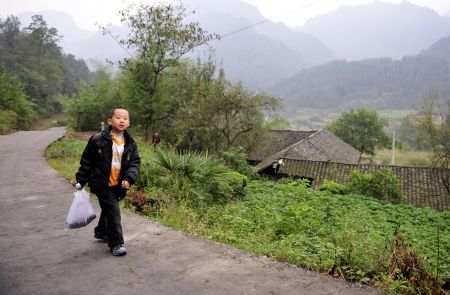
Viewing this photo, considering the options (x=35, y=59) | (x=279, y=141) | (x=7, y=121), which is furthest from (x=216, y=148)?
(x=35, y=59)

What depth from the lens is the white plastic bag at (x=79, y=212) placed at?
405 cm

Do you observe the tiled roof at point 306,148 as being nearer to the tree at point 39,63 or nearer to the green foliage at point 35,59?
the green foliage at point 35,59

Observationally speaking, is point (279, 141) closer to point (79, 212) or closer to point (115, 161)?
point (115, 161)

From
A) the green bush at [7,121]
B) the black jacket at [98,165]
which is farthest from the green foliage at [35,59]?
the black jacket at [98,165]

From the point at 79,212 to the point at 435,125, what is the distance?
93.3ft

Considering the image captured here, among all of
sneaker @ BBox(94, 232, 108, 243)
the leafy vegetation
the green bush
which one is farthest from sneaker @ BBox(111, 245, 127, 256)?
the green bush

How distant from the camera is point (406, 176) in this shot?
2441 centimetres

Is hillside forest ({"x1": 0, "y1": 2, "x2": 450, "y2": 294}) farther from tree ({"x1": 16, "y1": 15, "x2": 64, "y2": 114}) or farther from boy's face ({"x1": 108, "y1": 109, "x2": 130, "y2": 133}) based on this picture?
boy's face ({"x1": 108, "y1": 109, "x2": 130, "y2": 133})

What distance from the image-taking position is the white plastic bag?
159 inches

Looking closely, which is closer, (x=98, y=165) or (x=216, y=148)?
(x=98, y=165)

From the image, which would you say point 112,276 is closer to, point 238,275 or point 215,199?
point 238,275

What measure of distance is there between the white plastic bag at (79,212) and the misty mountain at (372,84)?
15500 centimetres

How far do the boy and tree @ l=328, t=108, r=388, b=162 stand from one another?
55.0 metres

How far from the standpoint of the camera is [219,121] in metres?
25.0
